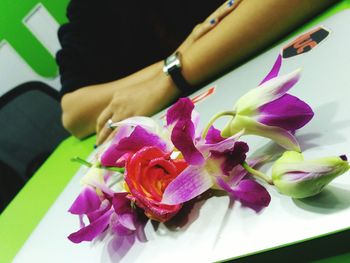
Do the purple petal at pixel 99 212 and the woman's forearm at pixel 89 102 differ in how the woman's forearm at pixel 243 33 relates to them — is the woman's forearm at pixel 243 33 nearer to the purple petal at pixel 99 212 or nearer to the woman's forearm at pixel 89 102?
the woman's forearm at pixel 89 102

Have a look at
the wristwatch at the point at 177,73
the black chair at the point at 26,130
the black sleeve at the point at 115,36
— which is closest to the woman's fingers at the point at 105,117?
the wristwatch at the point at 177,73

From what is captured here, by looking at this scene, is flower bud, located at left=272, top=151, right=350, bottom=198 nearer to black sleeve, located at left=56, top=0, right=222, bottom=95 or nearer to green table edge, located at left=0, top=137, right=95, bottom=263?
green table edge, located at left=0, top=137, right=95, bottom=263

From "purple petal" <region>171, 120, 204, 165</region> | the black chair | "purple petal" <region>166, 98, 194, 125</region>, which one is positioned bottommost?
the black chair

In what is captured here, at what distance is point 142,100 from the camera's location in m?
0.73

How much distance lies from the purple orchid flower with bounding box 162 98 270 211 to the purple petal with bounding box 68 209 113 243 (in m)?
0.09

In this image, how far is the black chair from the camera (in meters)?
1.50

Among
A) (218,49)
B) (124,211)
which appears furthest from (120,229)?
(218,49)

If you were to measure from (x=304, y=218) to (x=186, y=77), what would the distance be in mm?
476

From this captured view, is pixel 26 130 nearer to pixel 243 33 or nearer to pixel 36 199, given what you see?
pixel 36 199

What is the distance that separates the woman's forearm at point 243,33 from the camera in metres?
A: 0.57

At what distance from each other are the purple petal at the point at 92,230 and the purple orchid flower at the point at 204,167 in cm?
9

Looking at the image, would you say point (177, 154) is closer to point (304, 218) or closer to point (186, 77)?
point (304, 218)

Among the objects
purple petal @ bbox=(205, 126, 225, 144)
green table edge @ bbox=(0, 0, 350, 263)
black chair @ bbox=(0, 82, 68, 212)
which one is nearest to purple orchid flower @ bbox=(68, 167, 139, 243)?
purple petal @ bbox=(205, 126, 225, 144)

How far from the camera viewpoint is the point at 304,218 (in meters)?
0.24
